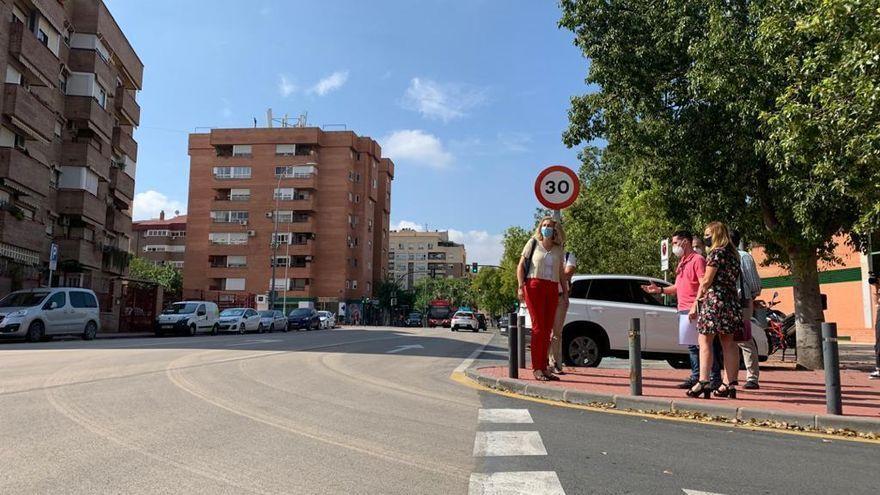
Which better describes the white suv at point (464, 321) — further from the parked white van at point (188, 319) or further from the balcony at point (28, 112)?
the balcony at point (28, 112)

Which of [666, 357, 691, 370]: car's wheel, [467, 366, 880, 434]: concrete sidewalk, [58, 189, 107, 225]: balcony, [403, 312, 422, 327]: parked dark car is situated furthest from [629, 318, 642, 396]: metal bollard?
[403, 312, 422, 327]: parked dark car

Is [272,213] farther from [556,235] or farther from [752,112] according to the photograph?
[556,235]

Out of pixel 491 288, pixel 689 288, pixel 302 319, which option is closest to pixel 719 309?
pixel 689 288

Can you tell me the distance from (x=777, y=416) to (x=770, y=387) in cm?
250

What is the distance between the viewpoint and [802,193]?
1029cm

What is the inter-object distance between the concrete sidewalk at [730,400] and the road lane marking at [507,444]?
1.98 m

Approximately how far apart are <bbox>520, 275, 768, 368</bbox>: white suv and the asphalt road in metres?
3.51

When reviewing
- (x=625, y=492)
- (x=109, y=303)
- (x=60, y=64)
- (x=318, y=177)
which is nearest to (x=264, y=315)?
(x=109, y=303)

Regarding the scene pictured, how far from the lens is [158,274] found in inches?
2803

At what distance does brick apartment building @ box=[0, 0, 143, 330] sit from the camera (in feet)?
82.7

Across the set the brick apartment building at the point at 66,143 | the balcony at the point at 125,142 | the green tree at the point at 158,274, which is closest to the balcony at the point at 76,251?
the brick apartment building at the point at 66,143

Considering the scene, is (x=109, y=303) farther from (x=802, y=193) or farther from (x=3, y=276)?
(x=802, y=193)

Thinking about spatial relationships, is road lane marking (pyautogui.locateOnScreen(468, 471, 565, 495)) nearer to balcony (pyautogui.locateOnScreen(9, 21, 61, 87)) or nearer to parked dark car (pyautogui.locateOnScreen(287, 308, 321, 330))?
balcony (pyautogui.locateOnScreen(9, 21, 61, 87))

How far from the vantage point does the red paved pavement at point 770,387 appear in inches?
257
